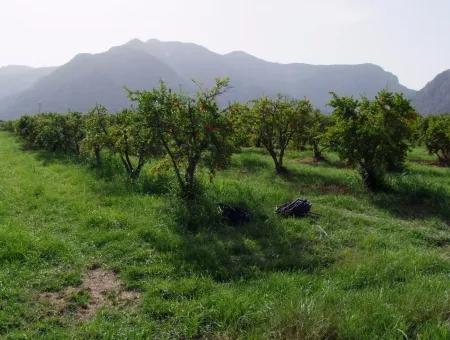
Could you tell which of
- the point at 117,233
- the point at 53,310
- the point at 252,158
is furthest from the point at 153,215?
the point at 252,158

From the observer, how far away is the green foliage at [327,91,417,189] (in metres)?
18.7

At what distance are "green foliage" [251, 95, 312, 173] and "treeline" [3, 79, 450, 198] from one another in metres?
0.05

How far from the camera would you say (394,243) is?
1210cm

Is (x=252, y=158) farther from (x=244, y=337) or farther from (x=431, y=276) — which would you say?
(x=244, y=337)

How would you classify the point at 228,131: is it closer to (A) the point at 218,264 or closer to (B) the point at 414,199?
(A) the point at 218,264

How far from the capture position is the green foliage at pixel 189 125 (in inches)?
592

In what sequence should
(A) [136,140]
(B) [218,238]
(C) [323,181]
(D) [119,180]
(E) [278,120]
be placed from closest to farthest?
(B) [218,238] → (A) [136,140] → (D) [119,180] → (C) [323,181] → (E) [278,120]

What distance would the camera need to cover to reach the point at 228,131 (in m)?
15.7

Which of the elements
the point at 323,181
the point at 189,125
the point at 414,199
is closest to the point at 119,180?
the point at 189,125

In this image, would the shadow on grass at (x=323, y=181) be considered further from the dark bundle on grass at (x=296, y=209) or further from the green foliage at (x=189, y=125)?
the green foliage at (x=189, y=125)

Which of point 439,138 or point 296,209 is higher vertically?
point 439,138

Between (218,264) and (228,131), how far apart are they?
21.2 ft

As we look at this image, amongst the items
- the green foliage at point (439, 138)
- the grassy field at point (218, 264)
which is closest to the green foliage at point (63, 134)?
the grassy field at point (218, 264)

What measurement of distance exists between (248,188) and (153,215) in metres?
4.67
